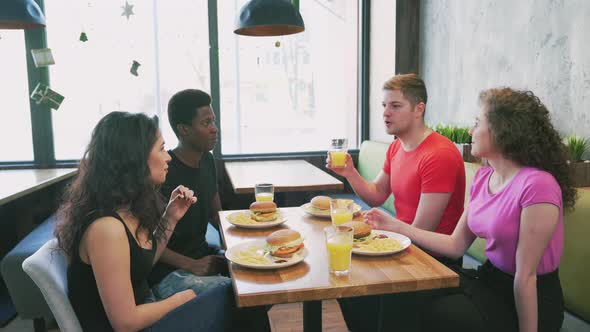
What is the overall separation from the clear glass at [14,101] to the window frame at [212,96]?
6 cm

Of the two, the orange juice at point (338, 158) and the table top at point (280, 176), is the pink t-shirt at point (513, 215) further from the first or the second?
the table top at point (280, 176)

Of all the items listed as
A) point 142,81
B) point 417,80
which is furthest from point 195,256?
point 142,81

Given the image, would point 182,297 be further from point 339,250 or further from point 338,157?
point 338,157

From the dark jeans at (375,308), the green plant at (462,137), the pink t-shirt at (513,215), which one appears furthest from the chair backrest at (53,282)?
the green plant at (462,137)

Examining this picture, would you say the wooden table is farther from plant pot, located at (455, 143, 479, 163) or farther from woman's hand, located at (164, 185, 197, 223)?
plant pot, located at (455, 143, 479, 163)

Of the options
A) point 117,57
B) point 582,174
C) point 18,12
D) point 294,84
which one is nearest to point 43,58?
point 117,57

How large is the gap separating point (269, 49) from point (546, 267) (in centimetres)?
363

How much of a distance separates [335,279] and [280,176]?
2.20 meters

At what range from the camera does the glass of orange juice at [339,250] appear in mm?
1417

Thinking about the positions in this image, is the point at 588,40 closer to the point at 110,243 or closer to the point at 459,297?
the point at 459,297

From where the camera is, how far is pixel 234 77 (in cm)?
468

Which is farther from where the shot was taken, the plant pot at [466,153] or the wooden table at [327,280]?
the plant pot at [466,153]

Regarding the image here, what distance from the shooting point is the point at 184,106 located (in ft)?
7.80

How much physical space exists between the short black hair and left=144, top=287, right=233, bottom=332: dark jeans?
103cm
